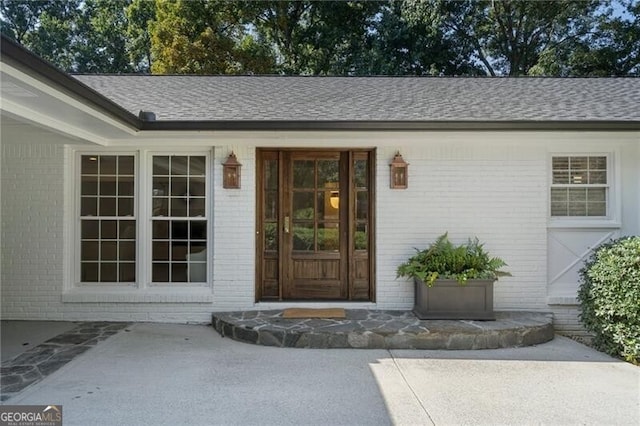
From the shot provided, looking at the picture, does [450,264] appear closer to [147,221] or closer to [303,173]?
[303,173]

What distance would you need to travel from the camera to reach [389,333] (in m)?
5.06

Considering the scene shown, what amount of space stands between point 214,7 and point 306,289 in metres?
16.8

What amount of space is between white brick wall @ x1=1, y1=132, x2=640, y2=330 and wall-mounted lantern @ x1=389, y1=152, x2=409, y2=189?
0.11m

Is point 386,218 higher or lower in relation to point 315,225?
higher

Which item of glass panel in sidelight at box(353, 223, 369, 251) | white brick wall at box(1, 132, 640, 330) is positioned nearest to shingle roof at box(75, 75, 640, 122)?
white brick wall at box(1, 132, 640, 330)

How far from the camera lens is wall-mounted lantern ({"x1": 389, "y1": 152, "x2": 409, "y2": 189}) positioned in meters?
5.94

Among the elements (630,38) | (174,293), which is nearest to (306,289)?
(174,293)

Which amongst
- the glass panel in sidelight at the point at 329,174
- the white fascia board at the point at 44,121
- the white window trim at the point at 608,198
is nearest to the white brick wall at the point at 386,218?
the white window trim at the point at 608,198

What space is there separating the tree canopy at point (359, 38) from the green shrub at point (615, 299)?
14772mm

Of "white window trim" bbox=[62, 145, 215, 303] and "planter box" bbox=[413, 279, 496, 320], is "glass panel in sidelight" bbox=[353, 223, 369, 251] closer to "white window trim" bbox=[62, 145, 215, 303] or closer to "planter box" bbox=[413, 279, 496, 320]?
"planter box" bbox=[413, 279, 496, 320]

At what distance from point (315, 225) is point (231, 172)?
1.38 meters

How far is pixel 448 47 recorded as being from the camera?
65.5ft

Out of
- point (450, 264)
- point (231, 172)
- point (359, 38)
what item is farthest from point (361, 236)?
point (359, 38)

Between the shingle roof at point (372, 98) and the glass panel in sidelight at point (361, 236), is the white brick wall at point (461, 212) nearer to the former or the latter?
the glass panel in sidelight at point (361, 236)
